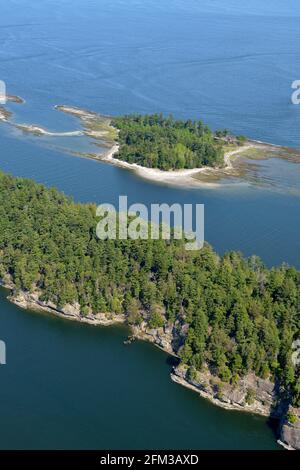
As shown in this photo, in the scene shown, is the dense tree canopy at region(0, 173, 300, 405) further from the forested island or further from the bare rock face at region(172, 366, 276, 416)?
the forested island

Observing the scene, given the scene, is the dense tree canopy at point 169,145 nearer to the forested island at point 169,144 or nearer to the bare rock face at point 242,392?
the forested island at point 169,144

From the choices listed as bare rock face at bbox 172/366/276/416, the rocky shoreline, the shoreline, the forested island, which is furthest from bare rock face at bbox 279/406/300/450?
the forested island

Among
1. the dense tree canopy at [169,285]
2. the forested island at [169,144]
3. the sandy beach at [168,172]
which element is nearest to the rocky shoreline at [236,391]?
the dense tree canopy at [169,285]

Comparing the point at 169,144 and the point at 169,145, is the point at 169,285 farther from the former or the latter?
the point at 169,144

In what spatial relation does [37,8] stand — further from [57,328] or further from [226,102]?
[57,328]

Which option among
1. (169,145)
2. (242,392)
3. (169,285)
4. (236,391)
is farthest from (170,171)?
(242,392)

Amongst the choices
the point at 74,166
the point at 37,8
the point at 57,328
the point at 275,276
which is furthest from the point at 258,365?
the point at 37,8
